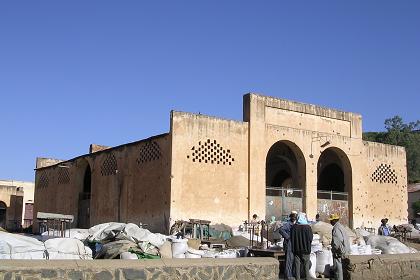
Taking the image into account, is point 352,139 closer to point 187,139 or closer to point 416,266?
point 187,139

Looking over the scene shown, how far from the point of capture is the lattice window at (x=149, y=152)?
926 inches

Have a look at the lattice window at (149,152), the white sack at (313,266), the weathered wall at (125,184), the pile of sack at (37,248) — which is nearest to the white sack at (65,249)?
the pile of sack at (37,248)

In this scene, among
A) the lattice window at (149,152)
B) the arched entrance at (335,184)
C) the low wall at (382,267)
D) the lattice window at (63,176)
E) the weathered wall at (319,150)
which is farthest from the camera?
the lattice window at (63,176)

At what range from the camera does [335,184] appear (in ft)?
98.3

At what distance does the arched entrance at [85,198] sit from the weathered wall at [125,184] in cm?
17

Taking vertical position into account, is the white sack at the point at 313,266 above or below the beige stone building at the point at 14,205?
below

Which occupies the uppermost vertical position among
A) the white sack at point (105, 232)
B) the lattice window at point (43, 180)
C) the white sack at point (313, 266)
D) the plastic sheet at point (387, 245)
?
the lattice window at point (43, 180)

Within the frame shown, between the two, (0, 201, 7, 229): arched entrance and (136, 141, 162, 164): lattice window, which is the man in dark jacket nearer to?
(136, 141, 162, 164): lattice window

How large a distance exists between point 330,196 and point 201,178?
8.25 meters

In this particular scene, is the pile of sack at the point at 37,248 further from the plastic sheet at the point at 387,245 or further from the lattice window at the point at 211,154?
the plastic sheet at the point at 387,245

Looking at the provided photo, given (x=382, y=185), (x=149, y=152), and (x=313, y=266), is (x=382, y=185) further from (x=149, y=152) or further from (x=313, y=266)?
(x=313, y=266)

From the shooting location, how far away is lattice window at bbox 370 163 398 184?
96.2 feet

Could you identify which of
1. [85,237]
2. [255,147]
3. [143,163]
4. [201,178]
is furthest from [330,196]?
[85,237]

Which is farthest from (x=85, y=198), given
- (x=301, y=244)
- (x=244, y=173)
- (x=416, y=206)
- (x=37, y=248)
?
(x=416, y=206)
